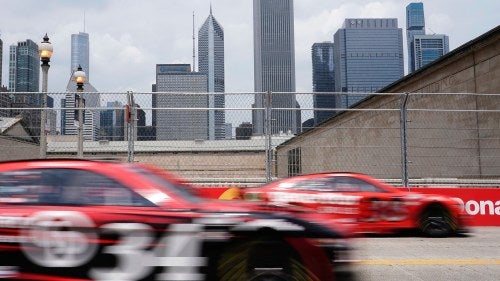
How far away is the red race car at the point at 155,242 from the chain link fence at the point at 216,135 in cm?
814

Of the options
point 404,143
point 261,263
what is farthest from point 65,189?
point 404,143

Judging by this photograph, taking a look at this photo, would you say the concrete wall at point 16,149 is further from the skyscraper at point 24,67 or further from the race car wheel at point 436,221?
the skyscraper at point 24,67

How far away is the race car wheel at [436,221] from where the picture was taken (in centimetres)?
1003

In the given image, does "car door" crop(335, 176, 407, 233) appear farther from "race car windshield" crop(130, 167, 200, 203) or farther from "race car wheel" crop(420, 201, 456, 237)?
"race car windshield" crop(130, 167, 200, 203)

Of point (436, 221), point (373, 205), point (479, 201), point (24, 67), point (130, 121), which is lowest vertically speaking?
point (436, 221)

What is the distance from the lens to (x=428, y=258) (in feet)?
24.3

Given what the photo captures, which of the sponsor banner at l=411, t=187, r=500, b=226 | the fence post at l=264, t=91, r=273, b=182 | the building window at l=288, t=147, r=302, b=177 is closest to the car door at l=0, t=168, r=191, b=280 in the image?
the fence post at l=264, t=91, r=273, b=182

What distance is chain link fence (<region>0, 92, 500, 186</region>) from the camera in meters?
12.4

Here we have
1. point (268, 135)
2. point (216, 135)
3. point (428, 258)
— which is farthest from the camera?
point (268, 135)

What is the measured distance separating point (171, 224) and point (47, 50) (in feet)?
39.9

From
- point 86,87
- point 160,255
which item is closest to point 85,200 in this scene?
point 160,255

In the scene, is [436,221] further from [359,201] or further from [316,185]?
[316,185]

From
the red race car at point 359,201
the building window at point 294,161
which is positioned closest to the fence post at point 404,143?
the building window at point 294,161

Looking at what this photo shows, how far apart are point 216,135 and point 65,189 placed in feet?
26.9
